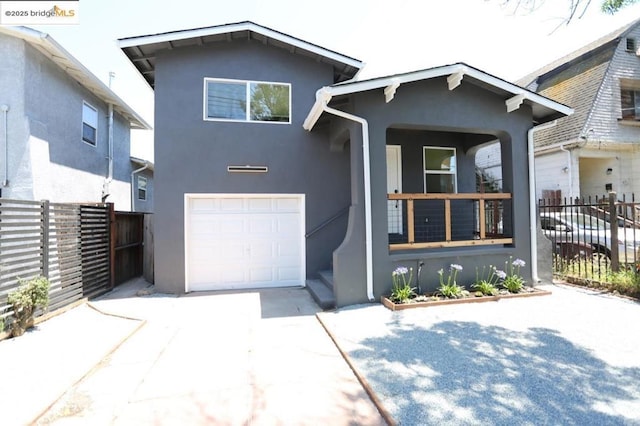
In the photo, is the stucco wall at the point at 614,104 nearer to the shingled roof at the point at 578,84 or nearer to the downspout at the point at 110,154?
the shingled roof at the point at 578,84

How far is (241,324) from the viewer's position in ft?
16.4

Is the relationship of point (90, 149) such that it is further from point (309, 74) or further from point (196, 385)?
point (196, 385)

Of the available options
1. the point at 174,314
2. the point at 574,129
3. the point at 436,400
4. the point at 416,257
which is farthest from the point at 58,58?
the point at 574,129

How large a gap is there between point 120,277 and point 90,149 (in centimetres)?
449

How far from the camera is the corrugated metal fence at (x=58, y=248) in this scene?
4.53 m

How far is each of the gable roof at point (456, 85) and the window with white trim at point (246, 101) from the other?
1.19m

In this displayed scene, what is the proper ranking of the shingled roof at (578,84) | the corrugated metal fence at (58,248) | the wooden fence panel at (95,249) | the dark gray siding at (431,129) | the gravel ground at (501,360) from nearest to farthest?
the gravel ground at (501,360) < the corrugated metal fence at (58,248) < the dark gray siding at (431,129) < the wooden fence panel at (95,249) < the shingled roof at (578,84)

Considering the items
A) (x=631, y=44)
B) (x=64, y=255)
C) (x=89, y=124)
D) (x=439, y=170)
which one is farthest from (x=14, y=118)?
(x=631, y=44)

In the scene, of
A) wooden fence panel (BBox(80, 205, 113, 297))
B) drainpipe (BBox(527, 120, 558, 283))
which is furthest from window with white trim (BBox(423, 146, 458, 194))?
wooden fence panel (BBox(80, 205, 113, 297))

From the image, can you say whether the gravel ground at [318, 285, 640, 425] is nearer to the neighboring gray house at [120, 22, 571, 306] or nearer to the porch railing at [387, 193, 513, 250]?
the neighboring gray house at [120, 22, 571, 306]

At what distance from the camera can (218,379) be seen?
330 cm

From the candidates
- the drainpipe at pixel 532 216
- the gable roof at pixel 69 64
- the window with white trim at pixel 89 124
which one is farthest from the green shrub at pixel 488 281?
the window with white trim at pixel 89 124

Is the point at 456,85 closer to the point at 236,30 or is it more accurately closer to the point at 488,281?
the point at 488,281

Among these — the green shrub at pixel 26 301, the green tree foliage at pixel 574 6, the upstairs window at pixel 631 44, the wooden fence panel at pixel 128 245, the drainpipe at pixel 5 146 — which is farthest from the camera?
the upstairs window at pixel 631 44
